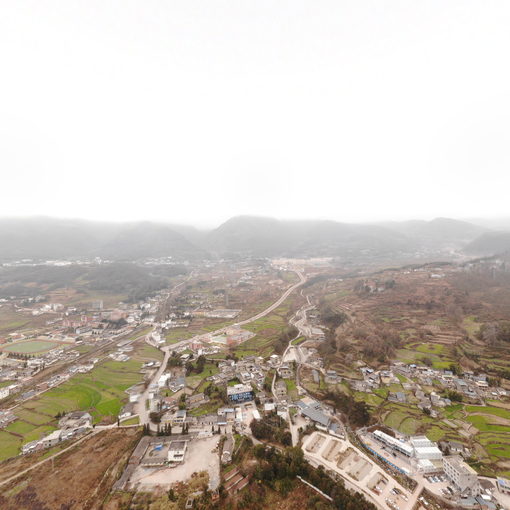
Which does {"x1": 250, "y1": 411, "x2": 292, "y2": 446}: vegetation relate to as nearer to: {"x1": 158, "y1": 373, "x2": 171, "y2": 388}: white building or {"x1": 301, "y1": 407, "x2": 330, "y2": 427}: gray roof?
{"x1": 301, "y1": 407, "x2": 330, "y2": 427}: gray roof

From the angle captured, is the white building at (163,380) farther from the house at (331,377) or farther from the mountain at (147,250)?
the mountain at (147,250)

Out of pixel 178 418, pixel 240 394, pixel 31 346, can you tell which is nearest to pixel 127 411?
pixel 178 418

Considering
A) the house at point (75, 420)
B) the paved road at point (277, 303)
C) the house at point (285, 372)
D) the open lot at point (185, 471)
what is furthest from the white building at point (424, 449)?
the paved road at point (277, 303)

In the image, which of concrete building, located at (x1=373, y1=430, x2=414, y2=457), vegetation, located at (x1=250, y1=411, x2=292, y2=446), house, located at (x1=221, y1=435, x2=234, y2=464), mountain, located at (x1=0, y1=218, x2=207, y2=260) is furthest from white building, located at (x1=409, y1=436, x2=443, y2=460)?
mountain, located at (x1=0, y1=218, x2=207, y2=260)

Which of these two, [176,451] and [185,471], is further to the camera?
[176,451]

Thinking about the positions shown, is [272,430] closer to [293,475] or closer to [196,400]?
Answer: [293,475]

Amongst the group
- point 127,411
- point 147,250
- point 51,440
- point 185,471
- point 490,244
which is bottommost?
point 127,411
